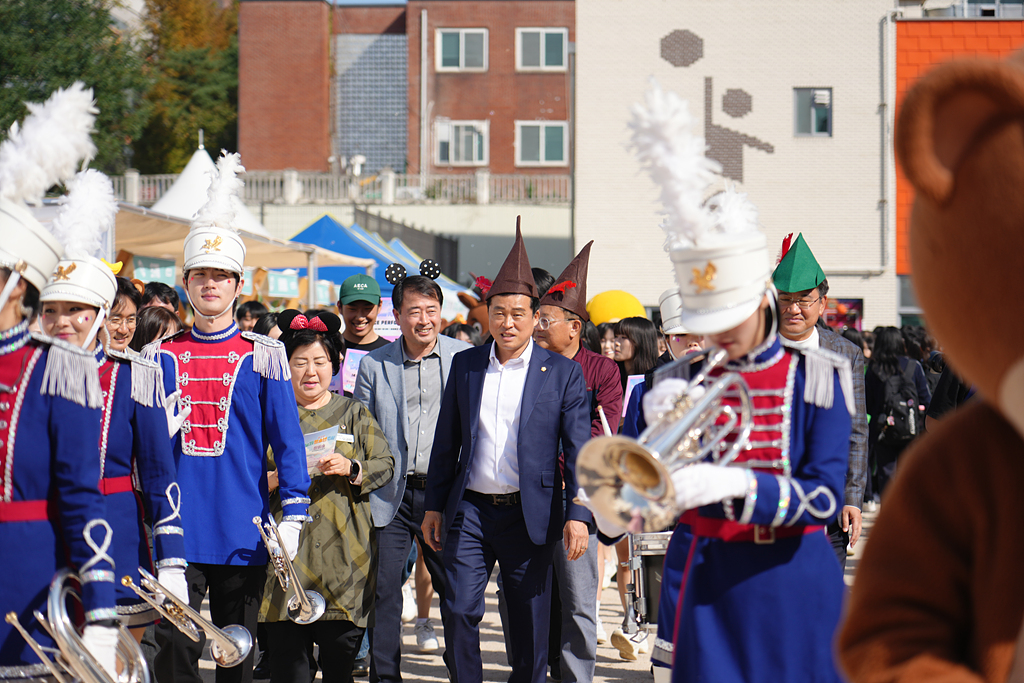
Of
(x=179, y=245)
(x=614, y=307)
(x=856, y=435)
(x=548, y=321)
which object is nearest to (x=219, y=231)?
(x=548, y=321)

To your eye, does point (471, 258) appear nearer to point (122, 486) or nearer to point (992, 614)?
point (122, 486)

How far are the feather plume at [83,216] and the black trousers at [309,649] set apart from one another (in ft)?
6.88

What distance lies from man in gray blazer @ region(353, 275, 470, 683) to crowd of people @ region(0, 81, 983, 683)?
2 centimetres

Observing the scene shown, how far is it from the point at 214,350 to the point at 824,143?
21.6 metres

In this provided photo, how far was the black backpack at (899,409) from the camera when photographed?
10.5 metres

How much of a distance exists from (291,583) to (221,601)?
308 mm

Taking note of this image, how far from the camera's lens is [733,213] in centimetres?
330

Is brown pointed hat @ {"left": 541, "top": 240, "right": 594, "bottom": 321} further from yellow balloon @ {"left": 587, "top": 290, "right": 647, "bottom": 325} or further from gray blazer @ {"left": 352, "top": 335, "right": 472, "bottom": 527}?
yellow balloon @ {"left": 587, "top": 290, "right": 647, "bottom": 325}

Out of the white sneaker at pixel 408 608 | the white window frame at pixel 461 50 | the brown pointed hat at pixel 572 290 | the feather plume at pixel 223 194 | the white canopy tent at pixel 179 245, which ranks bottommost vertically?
the white sneaker at pixel 408 608

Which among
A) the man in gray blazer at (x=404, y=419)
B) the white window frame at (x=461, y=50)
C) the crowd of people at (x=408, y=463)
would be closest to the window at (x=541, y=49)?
the white window frame at (x=461, y=50)

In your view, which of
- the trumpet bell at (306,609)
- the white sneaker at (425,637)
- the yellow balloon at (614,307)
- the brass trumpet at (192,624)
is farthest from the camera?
the yellow balloon at (614,307)

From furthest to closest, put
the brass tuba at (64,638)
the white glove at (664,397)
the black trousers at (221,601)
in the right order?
1. the black trousers at (221,601)
2. the brass tuba at (64,638)
3. the white glove at (664,397)

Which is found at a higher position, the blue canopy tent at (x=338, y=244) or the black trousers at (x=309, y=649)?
the blue canopy tent at (x=338, y=244)

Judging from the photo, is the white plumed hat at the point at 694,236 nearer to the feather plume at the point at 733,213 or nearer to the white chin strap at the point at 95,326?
the feather plume at the point at 733,213
